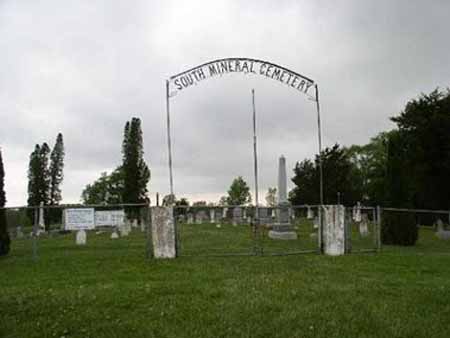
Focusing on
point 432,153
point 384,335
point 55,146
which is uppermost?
point 55,146

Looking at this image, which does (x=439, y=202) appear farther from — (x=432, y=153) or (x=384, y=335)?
(x=384, y=335)

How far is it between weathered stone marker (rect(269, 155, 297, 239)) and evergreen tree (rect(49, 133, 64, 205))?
154 feet

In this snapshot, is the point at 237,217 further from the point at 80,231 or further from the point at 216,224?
the point at 80,231

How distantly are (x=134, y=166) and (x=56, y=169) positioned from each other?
10.4 m

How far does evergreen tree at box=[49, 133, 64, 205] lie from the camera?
214 ft

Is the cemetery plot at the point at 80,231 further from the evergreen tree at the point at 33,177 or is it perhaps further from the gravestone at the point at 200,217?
the evergreen tree at the point at 33,177

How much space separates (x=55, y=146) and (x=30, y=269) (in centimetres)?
5751

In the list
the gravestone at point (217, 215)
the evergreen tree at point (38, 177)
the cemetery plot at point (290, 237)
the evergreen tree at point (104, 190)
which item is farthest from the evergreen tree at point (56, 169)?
the cemetery plot at point (290, 237)

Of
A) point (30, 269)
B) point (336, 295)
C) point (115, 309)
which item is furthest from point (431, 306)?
point (30, 269)

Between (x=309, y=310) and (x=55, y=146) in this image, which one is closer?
(x=309, y=310)

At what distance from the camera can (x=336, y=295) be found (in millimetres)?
7703

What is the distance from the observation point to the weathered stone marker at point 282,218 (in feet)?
72.3

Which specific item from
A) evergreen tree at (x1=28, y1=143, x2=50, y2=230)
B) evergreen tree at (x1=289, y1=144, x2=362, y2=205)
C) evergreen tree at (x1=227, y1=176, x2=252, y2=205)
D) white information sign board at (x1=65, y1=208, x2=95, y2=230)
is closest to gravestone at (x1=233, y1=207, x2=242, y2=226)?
white information sign board at (x1=65, y1=208, x2=95, y2=230)

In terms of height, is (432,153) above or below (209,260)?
above
